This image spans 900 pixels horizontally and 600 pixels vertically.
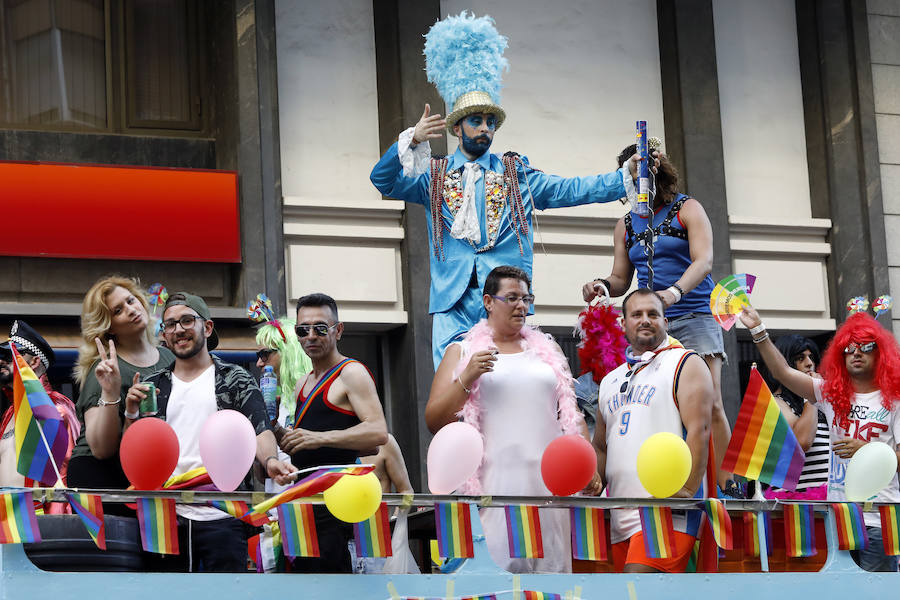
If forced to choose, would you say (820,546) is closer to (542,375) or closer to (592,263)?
(542,375)

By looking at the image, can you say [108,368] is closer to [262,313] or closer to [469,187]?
[469,187]

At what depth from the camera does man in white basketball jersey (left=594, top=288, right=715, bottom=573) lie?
18.5 feet

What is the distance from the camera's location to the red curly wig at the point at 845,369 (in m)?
6.69

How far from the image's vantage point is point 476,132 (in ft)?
23.7

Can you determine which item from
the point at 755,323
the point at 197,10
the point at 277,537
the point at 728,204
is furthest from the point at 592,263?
the point at 277,537

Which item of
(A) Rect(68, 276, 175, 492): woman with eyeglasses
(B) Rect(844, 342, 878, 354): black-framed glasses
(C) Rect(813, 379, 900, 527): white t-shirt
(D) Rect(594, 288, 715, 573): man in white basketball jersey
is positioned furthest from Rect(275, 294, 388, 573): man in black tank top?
(B) Rect(844, 342, 878, 354): black-framed glasses

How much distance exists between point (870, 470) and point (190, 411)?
278 cm

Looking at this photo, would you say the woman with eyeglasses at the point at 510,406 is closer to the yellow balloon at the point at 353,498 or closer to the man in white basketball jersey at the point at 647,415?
the man in white basketball jersey at the point at 647,415

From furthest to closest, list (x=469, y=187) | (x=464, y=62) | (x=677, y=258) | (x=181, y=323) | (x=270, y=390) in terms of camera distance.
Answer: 1. (x=270, y=390)
2. (x=464, y=62)
3. (x=677, y=258)
4. (x=469, y=187)
5. (x=181, y=323)

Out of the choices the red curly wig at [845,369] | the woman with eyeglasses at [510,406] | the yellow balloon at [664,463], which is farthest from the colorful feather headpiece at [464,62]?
the yellow balloon at [664,463]

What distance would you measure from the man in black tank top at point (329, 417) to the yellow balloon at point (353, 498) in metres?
0.34

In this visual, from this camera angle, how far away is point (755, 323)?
6.69m

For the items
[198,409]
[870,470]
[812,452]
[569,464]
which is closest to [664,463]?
[569,464]

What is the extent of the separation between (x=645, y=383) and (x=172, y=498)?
6.53 feet
